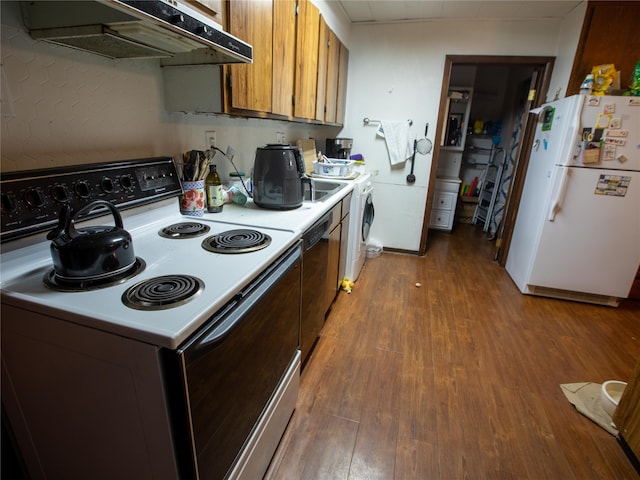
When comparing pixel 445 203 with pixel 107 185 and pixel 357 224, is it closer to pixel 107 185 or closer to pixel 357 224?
pixel 357 224

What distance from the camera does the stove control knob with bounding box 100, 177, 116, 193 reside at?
108 centimetres

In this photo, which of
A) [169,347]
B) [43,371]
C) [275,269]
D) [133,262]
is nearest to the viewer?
[169,347]

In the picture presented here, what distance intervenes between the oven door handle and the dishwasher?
344 millimetres

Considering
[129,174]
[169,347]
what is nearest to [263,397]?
[169,347]

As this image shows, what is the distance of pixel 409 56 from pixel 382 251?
2.00 m

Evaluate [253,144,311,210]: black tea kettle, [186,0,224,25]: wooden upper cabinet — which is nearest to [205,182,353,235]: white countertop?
[253,144,311,210]: black tea kettle

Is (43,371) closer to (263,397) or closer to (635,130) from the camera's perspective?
(263,397)

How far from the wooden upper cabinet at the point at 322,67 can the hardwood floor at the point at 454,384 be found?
149cm

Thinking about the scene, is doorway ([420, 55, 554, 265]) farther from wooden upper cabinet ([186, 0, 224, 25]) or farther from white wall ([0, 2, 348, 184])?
white wall ([0, 2, 348, 184])

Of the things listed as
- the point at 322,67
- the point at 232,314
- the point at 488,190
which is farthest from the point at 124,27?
the point at 488,190

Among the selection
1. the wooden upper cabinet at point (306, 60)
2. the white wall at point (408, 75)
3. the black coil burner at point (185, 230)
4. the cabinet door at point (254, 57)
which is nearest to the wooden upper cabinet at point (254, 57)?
the cabinet door at point (254, 57)

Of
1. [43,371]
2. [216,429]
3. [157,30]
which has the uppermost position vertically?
[157,30]

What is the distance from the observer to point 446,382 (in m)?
1.82

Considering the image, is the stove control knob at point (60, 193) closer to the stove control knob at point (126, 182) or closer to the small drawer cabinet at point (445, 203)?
the stove control knob at point (126, 182)
